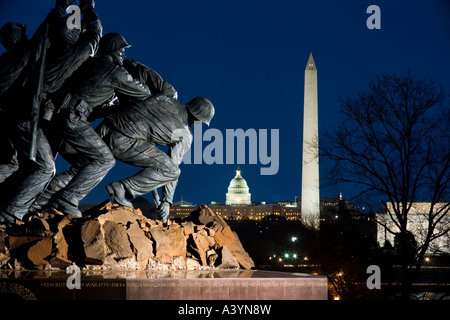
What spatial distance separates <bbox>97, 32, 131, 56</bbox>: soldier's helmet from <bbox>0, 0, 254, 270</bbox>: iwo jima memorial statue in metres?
0.02

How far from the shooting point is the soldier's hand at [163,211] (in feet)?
35.5

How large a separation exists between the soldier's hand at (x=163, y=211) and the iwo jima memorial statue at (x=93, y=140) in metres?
0.02

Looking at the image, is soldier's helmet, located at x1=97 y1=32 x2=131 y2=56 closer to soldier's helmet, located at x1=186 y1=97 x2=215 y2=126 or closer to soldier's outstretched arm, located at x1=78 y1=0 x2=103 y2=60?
soldier's outstretched arm, located at x1=78 y1=0 x2=103 y2=60

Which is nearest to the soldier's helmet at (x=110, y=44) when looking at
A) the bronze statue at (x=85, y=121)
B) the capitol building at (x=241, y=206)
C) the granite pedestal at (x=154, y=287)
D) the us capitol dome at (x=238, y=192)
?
the bronze statue at (x=85, y=121)

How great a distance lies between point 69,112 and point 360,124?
255 inches

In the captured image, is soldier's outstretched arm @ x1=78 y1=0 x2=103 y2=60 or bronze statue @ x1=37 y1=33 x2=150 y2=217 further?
soldier's outstretched arm @ x1=78 y1=0 x2=103 y2=60

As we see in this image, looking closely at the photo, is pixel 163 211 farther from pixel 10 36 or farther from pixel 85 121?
pixel 10 36

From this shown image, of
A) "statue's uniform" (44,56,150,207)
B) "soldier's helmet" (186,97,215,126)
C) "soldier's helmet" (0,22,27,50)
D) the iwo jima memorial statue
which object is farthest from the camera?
"soldier's helmet" (186,97,215,126)

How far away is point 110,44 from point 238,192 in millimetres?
122577

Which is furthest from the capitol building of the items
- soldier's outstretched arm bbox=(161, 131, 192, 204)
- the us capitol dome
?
soldier's outstretched arm bbox=(161, 131, 192, 204)

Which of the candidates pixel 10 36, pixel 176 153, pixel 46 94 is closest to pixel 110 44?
pixel 46 94

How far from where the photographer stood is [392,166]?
1317 cm

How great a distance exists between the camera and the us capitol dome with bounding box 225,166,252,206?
13288cm
